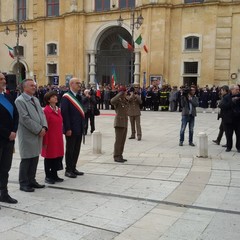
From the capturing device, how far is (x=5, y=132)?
549cm

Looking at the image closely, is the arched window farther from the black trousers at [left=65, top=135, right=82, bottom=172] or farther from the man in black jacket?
the black trousers at [left=65, top=135, right=82, bottom=172]

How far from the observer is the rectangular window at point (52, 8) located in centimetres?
3428

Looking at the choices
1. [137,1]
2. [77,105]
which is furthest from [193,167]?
[137,1]

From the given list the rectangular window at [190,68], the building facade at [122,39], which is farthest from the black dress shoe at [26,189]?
the rectangular window at [190,68]

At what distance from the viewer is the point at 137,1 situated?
30297 millimetres

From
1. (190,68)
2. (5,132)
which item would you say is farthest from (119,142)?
(190,68)

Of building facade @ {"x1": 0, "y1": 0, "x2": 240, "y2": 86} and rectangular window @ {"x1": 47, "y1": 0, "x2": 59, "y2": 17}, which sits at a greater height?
rectangular window @ {"x1": 47, "y1": 0, "x2": 59, "y2": 17}

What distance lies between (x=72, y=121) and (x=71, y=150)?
61cm

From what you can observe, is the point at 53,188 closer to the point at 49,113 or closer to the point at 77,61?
the point at 49,113

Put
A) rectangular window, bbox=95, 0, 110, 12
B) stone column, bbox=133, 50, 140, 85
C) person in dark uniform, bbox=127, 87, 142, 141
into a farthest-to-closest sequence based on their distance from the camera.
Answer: rectangular window, bbox=95, 0, 110, 12, stone column, bbox=133, 50, 140, 85, person in dark uniform, bbox=127, 87, 142, 141

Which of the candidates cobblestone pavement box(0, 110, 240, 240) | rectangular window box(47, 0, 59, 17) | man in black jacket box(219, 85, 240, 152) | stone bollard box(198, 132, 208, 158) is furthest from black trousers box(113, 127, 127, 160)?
rectangular window box(47, 0, 59, 17)

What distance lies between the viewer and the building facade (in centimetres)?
2805

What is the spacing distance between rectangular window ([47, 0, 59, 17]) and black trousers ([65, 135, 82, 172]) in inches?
1146

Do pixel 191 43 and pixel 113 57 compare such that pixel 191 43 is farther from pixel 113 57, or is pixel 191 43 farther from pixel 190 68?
pixel 113 57
